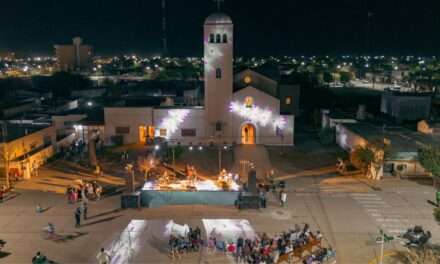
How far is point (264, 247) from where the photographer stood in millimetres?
19031

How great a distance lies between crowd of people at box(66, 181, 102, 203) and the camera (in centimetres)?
2645

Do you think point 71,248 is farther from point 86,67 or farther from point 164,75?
point 86,67

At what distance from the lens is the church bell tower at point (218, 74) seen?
40.9 metres

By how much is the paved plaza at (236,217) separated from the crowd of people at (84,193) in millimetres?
498

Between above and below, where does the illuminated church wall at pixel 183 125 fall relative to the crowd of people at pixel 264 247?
above

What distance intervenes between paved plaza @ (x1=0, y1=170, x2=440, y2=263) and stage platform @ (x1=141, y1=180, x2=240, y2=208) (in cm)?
57

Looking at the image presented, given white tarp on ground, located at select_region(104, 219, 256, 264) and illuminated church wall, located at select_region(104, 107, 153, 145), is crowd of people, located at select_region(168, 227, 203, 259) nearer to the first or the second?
white tarp on ground, located at select_region(104, 219, 256, 264)

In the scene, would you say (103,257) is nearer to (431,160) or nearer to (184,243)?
(184,243)

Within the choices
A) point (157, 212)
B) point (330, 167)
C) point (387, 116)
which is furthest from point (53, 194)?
point (387, 116)

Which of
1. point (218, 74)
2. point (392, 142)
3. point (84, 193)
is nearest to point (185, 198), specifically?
point (84, 193)

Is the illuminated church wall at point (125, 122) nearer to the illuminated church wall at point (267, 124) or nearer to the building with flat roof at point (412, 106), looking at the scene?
the illuminated church wall at point (267, 124)

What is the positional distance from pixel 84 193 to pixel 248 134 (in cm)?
1940

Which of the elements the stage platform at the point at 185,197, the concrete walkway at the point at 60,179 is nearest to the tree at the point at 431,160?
the stage platform at the point at 185,197

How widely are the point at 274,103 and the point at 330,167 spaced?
30.8 feet
